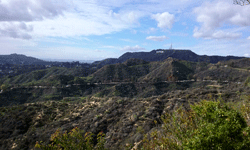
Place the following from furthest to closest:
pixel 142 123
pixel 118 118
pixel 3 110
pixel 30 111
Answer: pixel 3 110, pixel 30 111, pixel 118 118, pixel 142 123

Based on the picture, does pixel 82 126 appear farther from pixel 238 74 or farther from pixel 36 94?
pixel 238 74

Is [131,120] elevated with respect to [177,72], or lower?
lower

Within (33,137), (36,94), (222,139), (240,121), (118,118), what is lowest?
(36,94)

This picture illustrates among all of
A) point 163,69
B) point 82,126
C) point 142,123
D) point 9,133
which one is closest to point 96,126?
point 82,126

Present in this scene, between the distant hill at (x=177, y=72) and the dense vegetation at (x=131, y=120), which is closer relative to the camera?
the dense vegetation at (x=131, y=120)

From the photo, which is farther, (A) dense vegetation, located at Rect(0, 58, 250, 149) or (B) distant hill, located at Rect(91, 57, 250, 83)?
(B) distant hill, located at Rect(91, 57, 250, 83)

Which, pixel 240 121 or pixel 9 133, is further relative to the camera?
pixel 9 133

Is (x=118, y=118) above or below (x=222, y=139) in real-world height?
below

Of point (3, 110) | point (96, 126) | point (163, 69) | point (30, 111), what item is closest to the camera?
point (96, 126)

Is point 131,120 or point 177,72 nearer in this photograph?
point 131,120
